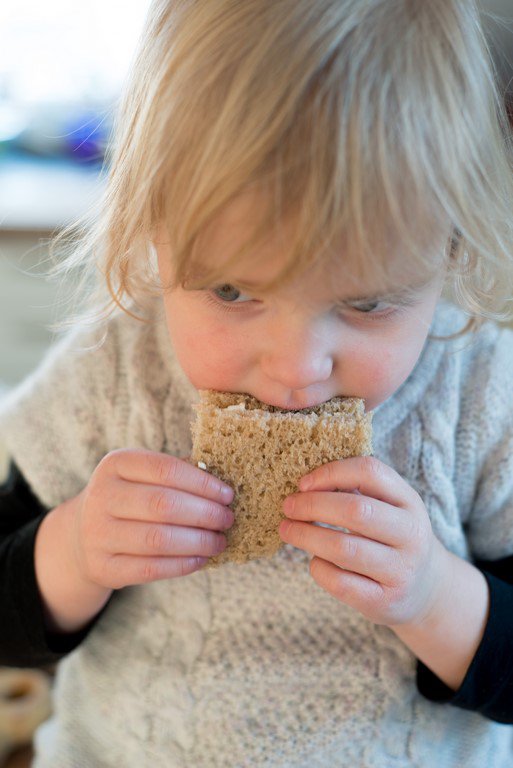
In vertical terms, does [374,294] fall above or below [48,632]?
above

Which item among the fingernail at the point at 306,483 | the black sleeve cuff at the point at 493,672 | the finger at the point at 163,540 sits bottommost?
the black sleeve cuff at the point at 493,672

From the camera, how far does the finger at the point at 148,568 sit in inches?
28.8

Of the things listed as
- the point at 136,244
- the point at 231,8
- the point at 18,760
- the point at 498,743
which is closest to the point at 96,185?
the point at 136,244

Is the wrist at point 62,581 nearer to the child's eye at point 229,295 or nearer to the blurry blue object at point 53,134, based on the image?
the child's eye at point 229,295

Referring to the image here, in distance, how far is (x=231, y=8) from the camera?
61 centimetres

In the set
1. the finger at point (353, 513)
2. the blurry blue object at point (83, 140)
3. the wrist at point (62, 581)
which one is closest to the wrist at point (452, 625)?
the finger at point (353, 513)

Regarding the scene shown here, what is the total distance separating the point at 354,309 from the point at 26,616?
1.64 ft

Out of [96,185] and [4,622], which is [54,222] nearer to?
[96,185]

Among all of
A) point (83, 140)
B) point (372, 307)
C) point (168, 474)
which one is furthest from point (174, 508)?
point (83, 140)

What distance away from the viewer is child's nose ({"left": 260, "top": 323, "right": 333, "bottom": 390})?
0.63 metres

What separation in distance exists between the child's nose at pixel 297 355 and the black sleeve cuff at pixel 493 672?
364 millimetres

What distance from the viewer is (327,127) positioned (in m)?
0.56

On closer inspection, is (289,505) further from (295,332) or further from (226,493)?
(295,332)

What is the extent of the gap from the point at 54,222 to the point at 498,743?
4.30ft
